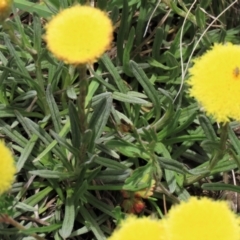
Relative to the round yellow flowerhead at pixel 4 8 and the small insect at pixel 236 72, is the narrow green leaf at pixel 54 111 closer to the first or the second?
the round yellow flowerhead at pixel 4 8

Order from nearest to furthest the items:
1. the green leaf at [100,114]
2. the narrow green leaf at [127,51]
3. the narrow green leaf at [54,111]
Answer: the green leaf at [100,114], the narrow green leaf at [54,111], the narrow green leaf at [127,51]

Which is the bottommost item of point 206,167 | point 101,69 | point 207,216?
point 207,216

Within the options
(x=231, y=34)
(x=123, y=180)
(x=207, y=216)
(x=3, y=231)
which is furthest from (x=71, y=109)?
(x=231, y=34)

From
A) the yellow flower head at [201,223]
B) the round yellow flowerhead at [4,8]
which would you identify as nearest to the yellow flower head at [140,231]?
the yellow flower head at [201,223]

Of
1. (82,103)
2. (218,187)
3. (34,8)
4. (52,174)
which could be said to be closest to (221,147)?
(218,187)

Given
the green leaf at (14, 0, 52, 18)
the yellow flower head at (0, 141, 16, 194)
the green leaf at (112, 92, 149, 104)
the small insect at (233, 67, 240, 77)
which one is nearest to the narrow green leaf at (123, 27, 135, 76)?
the green leaf at (112, 92, 149, 104)

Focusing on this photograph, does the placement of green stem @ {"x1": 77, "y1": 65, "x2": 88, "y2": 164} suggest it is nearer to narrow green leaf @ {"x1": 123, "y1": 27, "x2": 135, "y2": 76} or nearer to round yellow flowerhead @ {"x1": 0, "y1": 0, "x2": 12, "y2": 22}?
round yellow flowerhead @ {"x1": 0, "y1": 0, "x2": 12, "y2": 22}

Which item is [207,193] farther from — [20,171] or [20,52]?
[20,52]
